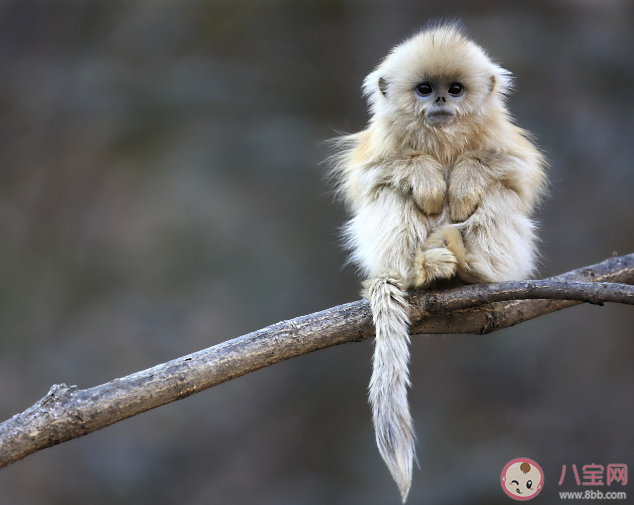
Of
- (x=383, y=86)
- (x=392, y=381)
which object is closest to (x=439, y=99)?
(x=383, y=86)

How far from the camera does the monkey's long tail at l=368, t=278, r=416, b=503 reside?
255cm

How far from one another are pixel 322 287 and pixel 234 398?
49.4 inches

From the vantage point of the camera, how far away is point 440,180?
300cm

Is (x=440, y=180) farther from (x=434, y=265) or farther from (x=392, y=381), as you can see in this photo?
(x=392, y=381)

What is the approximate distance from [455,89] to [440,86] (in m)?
0.08

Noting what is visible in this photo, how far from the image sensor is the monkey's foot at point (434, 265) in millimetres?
2838

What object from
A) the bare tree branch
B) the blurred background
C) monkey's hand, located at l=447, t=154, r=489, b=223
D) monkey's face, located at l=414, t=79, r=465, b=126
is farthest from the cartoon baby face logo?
monkey's face, located at l=414, t=79, r=465, b=126

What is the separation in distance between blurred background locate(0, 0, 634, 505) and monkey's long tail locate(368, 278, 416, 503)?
2.87 m

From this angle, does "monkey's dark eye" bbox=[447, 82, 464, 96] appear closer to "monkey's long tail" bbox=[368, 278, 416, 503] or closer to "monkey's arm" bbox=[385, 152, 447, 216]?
"monkey's arm" bbox=[385, 152, 447, 216]

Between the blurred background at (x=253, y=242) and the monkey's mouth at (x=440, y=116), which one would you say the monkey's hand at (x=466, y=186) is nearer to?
the monkey's mouth at (x=440, y=116)

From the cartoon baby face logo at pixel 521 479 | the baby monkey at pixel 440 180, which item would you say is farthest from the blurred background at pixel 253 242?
the baby monkey at pixel 440 180

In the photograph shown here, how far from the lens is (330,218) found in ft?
21.1

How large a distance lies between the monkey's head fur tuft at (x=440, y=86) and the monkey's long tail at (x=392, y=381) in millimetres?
749

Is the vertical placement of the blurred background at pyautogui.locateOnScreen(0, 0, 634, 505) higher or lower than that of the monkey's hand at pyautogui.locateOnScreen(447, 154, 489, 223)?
higher
